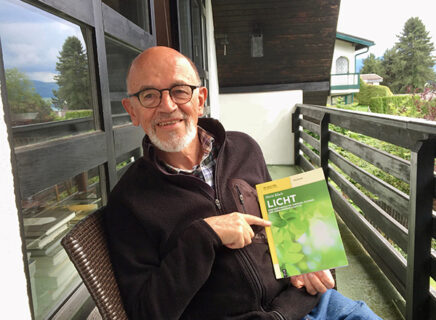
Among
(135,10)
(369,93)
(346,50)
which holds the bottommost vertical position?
(369,93)

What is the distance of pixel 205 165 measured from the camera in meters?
1.32

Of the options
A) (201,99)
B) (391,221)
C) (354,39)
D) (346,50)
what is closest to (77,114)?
(201,99)

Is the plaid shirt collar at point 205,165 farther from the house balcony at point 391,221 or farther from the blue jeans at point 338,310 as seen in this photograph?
the blue jeans at point 338,310

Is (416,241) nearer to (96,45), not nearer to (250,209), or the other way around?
(250,209)

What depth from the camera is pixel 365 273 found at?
241cm

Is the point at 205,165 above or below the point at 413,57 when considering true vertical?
below

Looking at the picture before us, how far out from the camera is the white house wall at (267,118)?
724 centimetres

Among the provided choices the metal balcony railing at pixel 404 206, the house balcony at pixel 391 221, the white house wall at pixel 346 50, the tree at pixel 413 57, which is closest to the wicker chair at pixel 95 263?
the house balcony at pixel 391 221

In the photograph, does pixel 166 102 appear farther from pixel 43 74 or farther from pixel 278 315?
pixel 278 315

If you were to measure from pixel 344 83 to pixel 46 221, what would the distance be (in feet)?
77.5

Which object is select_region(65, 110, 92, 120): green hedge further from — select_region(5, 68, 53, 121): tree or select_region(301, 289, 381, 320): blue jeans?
select_region(301, 289, 381, 320): blue jeans

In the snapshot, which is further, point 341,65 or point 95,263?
point 341,65

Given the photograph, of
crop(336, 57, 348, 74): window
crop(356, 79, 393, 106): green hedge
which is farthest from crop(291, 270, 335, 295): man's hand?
crop(356, 79, 393, 106): green hedge

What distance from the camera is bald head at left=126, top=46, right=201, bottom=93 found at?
45.4 inches
